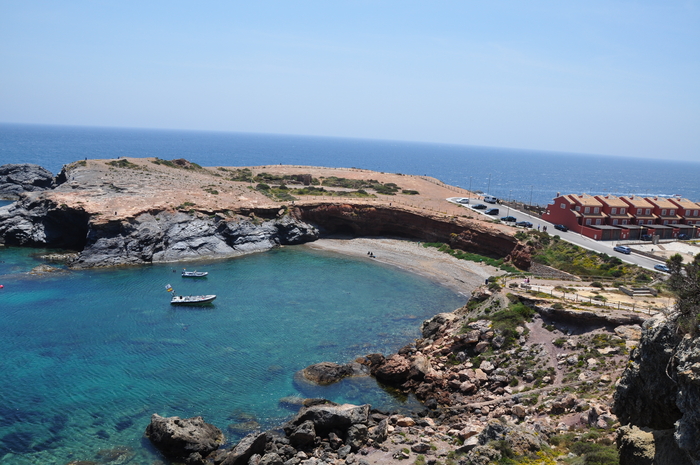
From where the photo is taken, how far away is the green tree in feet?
43.3

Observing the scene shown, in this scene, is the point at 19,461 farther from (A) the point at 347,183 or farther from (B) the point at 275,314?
(A) the point at 347,183

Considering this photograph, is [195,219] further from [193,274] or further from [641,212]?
[641,212]

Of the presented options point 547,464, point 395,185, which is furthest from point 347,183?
point 547,464

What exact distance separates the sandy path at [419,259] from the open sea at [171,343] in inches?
107

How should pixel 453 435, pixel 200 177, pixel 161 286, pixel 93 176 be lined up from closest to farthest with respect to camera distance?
pixel 453 435 → pixel 161 286 → pixel 93 176 → pixel 200 177

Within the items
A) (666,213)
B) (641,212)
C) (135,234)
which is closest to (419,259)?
(641,212)

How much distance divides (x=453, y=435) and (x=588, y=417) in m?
6.81

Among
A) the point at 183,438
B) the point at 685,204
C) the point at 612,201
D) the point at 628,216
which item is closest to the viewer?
the point at 183,438

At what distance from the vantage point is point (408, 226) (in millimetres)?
73562

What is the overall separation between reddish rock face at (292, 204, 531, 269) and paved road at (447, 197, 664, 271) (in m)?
7.05

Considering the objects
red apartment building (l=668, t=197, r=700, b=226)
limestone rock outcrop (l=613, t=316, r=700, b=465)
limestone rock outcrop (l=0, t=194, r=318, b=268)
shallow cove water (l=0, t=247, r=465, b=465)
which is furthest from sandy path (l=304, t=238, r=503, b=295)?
limestone rock outcrop (l=613, t=316, r=700, b=465)

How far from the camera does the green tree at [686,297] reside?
520 inches

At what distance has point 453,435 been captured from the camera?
2603 cm

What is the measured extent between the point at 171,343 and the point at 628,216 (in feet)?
191
